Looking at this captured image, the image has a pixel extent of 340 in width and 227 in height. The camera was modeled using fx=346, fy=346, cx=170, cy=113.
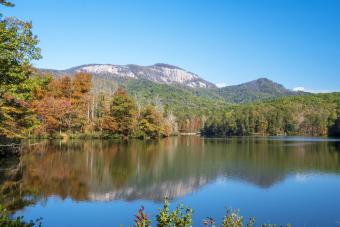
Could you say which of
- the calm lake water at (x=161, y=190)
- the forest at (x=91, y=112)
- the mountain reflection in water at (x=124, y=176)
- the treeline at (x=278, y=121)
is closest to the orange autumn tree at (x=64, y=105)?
the forest at (x=91, y=112)

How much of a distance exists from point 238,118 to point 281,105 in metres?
27.9

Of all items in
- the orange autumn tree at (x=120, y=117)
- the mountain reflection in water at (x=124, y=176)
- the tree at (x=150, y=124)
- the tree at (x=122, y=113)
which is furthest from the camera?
the tree at (x=150, y=124)

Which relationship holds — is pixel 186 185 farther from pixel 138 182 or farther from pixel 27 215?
pixel 27 215

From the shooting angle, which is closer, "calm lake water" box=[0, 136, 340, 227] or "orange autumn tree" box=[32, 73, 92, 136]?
"calm lake water" box=[0, 136, 340, 227]

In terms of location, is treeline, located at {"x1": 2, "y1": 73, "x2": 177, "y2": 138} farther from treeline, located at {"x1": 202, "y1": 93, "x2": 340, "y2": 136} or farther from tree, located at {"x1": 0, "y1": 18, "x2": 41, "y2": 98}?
treeline, located at {"x1": 202, "y1": 93, "x2": 340, "y2": 136}

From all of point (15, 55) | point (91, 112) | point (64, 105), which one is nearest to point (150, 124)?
point (91, 112)

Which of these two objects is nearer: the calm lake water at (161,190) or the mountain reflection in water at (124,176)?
the calm lake water at (161,190)

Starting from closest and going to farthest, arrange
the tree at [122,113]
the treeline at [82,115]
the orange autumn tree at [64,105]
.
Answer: the orange autumn tree at [64,105], the treeline at [82,115], the tree at [122,113]

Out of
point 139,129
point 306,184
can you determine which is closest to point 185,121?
point 139,129

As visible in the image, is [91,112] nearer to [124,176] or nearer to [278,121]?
[124,176]

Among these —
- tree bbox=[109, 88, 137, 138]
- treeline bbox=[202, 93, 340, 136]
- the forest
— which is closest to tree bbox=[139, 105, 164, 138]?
the forest

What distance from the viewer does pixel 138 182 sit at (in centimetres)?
2381

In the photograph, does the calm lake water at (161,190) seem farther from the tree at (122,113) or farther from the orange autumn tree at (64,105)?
the tree at (122,113)

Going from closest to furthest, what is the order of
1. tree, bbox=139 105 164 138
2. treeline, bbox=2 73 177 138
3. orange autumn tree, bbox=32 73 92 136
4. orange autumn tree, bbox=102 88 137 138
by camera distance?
orange autumn tree, bbox=32 73 92 136 < treeline, bbox=2 73 177 138 < orange autumn tree, bbox=102 88 137 138 < tree, bbox=139 105 164 138
